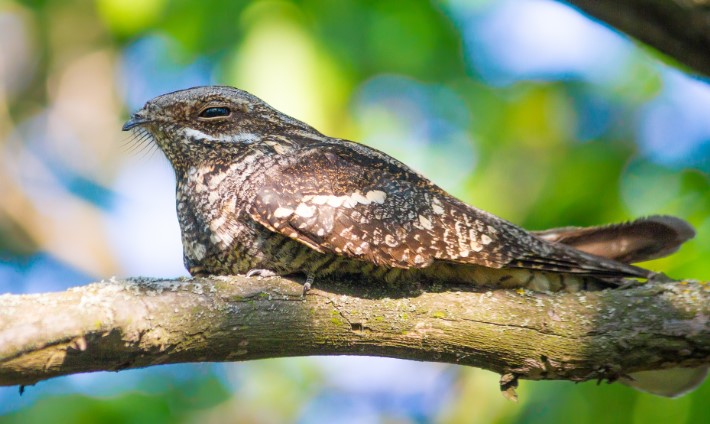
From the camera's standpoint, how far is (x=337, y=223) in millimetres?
2975

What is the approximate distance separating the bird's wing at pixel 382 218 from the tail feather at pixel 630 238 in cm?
26

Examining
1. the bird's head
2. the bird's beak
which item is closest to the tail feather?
the bird's head

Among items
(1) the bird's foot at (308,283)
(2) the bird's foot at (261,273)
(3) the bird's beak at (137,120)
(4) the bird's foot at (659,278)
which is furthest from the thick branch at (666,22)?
(3) the bird's beak at (137,120)

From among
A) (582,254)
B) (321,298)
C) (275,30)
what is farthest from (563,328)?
(275,30)

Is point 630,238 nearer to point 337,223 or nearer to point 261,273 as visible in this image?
point 337,223

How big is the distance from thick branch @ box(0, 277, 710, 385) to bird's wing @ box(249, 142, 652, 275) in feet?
0.52

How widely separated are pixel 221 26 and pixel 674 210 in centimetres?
320

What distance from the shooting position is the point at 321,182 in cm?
318

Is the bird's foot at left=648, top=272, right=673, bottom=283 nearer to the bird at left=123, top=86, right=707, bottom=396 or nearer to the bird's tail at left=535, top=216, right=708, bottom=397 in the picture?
the bird at left=123, top=86, right=707, bottom=396

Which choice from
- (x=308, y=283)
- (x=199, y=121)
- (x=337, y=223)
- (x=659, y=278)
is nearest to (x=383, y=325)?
(x=308, y=283)

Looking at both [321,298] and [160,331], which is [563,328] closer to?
[321,298]

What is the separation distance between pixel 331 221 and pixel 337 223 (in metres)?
0.02

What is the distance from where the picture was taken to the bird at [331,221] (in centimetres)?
300

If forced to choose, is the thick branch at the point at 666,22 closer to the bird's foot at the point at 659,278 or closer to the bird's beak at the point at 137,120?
the bird's foot at the point at 659,278
